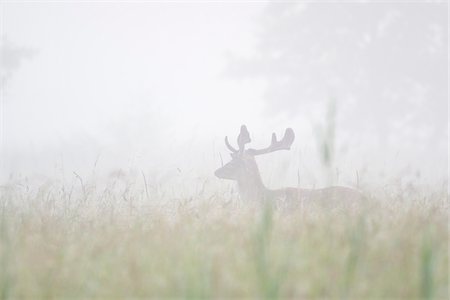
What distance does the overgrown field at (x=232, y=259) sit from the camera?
7.57 ft

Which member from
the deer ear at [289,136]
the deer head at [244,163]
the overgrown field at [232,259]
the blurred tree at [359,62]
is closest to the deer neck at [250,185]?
the deer head at [244,163]

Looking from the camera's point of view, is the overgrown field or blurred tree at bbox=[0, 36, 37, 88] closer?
the overgrown field

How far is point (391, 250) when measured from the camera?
9.24 feet

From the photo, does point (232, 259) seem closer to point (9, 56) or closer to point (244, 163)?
point (244, 163)

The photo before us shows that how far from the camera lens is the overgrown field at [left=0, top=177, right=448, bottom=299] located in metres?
2.31

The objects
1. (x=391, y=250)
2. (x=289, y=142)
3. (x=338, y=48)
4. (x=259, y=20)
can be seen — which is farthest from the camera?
(x=259, y=20)

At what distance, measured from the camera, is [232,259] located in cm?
271

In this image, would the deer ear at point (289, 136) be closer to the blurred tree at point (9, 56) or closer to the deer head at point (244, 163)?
the deer head at point (244, 163)

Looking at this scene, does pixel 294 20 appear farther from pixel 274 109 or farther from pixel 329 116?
pixel 329 116

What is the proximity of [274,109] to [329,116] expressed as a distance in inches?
827

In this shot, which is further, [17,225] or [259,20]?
[259,20]

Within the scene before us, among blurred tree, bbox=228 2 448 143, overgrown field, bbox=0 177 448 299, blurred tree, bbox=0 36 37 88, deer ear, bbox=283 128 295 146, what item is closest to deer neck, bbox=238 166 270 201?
deer ear, bbox=283 128 295 146

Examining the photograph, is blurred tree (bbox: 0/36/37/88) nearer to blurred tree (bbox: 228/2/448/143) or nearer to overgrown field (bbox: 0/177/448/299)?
blurred tree (bbox: 228/2/448/143)

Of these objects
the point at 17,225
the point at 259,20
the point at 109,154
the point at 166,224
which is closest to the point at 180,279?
the point at 166,224
